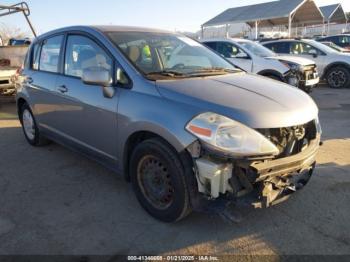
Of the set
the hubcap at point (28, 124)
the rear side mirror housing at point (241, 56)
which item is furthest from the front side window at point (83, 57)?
the rear side mirror housing at point (241, 56)

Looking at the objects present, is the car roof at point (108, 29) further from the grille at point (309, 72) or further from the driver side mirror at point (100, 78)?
the grille at point (309, 72)

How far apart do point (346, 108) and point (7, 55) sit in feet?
30.3

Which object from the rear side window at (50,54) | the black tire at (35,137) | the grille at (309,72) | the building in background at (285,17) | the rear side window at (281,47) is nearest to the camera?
the rear side window at (50,54)

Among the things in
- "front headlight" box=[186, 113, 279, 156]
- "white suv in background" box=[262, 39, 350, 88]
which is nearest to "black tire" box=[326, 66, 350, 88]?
"white suv in background" box=[262, 39, 350, 88]

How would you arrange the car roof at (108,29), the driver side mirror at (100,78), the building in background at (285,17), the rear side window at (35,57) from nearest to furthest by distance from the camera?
the driver side mirror at (100,78), the car roof at (108,29), the rear side window at (35,57), the building in background at (285,17)

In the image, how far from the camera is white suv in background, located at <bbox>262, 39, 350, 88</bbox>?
12070mm

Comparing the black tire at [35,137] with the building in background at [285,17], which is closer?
the black tire at [35,137]

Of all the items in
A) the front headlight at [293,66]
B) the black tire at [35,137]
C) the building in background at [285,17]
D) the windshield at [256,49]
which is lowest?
the black tire at [35,137]

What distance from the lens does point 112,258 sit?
296 centimetres

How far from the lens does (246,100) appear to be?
10.2 feet

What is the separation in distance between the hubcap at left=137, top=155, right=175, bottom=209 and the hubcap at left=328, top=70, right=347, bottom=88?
1065 centimetres

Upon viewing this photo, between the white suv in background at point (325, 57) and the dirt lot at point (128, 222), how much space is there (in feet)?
26.9

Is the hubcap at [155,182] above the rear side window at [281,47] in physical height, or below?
below

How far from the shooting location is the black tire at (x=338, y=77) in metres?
12.1
